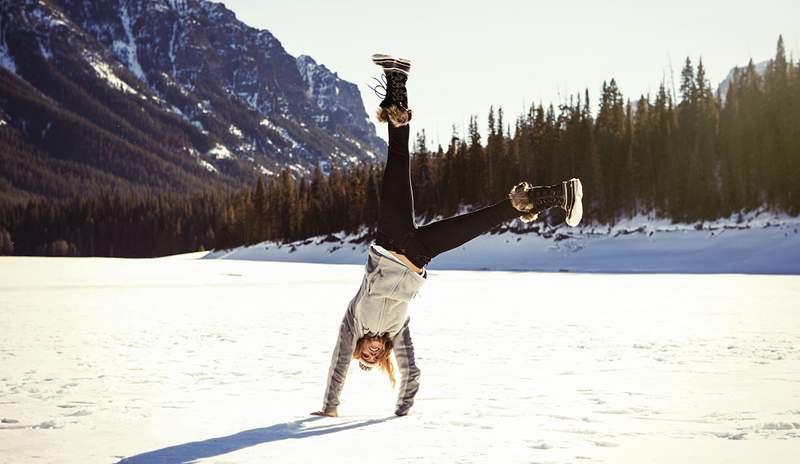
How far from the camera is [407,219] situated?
16.5 feet

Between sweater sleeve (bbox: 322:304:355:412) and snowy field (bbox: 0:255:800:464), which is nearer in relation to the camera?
snowy field (bbox: 0:255:800:464)

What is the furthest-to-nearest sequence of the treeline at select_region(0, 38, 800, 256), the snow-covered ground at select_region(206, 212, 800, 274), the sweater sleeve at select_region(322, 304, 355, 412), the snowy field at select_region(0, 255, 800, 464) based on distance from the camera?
the treeline at select_region(0, 38, 800, 256), the snow-covered ground at select_region(206, 212, 800, 274), the sweater sleeve at select_region(322, 304, 355, 412), the snowy field at select_region(0, 255, 800, 464)

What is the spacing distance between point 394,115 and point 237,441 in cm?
276

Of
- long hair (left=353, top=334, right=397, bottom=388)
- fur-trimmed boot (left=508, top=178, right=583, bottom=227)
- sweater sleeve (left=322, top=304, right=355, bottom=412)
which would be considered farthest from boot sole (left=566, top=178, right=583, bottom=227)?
sweater sleeve (left=322, top=304, right=355, bottom=412)

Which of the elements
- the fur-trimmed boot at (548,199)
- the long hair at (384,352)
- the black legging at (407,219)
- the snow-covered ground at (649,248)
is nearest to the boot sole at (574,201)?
the fur-trimmed boot at (548,199)

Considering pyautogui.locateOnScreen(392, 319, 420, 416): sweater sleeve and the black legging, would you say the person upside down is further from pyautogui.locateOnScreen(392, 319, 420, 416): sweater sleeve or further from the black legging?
pyautogui.locateOnScreen(392, 319, 420, 416): sweater sleeve

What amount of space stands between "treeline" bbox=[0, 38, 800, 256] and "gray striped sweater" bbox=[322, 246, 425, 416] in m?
56.7

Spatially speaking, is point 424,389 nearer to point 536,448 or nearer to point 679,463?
point 536,448

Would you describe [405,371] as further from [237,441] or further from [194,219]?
[194,219]

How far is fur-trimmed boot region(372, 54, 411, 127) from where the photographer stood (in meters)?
4.92

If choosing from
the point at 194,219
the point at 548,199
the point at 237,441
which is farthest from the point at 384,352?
the point at 194,219

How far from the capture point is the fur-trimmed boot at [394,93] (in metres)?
4.92

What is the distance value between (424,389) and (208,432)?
101 inches

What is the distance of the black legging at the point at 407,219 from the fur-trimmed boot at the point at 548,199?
0.34 ft
